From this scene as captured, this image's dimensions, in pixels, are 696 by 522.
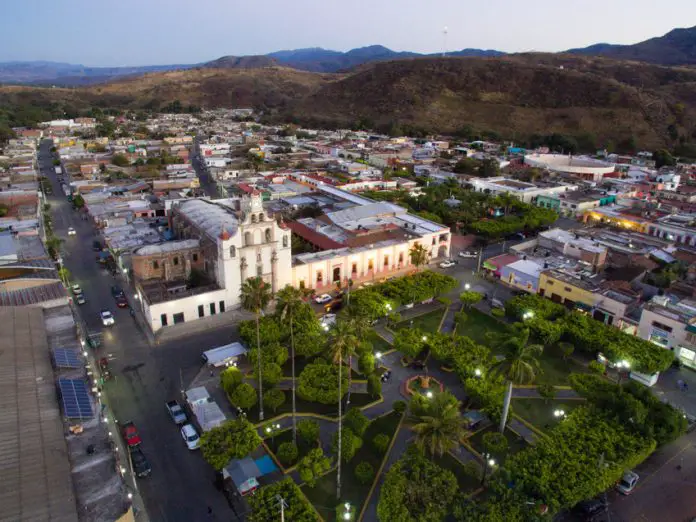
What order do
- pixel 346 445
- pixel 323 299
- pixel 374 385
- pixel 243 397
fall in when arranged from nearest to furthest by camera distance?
pixel 346 445
pixel 243 397
pixel 374 385
pixel 323 299

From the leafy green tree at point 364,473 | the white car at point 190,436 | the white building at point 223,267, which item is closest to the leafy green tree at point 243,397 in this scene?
the white car at point 190,436

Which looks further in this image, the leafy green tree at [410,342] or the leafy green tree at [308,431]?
the leafy green tree at [410,342]

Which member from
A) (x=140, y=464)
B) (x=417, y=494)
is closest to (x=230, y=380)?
(x=140, y=464)

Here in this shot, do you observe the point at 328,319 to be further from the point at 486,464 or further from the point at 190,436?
the point at 486,464

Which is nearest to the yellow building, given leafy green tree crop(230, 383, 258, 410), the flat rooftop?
leafy green tree crop(230, 383, 258, 410)

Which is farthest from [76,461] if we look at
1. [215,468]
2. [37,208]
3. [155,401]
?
[37,208]

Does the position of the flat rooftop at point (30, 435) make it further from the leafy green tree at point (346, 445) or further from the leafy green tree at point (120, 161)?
the leafy green tree at point (120, 161)
